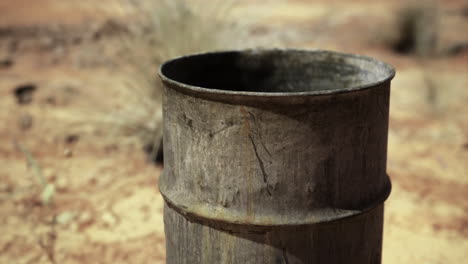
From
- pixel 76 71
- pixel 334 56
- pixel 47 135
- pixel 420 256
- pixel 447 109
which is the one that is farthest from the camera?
pixel 76 71

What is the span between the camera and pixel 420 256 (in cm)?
320

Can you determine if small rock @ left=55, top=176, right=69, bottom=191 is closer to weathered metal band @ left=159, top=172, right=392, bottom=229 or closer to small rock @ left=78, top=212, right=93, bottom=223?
small rock @ left=78, top=212, right=93, bottom=223

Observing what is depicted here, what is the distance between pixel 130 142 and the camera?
462cm

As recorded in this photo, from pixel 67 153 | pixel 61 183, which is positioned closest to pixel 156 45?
pixel 67 153

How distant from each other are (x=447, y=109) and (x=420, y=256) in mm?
2714

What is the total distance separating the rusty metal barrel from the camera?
5.53ft

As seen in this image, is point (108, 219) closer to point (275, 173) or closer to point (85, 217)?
point (85, 217)

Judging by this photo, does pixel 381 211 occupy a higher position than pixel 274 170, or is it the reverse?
pixel 274 170

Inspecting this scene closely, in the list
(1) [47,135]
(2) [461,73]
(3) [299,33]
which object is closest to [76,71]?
(1) [47,135]

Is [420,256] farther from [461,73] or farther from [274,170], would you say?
[461,73]

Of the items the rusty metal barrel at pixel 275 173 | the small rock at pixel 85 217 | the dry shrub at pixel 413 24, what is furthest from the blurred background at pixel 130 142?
the rusty metal barrel at pixel 275 173

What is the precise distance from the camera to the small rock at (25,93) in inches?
223

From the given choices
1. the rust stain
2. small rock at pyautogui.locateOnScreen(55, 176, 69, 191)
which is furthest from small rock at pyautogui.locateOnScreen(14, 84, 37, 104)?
the rust stain

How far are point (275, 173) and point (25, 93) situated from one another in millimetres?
4764
